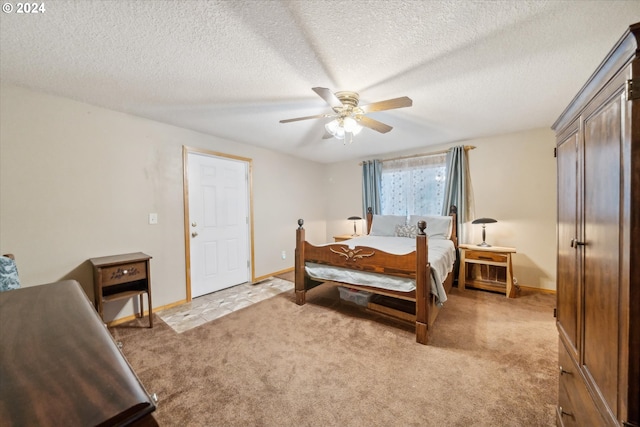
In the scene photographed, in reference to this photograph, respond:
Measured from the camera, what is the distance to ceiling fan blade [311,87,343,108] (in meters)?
1.61

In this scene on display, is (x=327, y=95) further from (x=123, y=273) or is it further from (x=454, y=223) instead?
(x=454, y=223)

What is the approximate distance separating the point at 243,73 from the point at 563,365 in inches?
103

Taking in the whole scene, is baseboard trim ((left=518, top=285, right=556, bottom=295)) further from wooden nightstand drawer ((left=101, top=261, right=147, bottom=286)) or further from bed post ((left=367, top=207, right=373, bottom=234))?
wooden nightstand drawer ((left=101, top=261, right=147, bottom=286))

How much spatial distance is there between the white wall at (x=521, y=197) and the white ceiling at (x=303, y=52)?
36.9 inches

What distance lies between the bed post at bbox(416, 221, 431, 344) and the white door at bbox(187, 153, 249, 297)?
263 cm

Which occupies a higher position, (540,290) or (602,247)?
(602,247)

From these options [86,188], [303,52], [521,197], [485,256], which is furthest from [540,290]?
[86,188]

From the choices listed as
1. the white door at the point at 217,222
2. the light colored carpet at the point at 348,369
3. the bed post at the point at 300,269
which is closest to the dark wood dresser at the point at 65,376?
the light colored carpet at the point at 348,369

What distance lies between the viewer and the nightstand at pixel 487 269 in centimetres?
311

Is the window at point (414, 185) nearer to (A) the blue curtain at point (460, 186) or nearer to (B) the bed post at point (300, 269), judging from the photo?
→ (A) the blue curtain at point (460, 186)

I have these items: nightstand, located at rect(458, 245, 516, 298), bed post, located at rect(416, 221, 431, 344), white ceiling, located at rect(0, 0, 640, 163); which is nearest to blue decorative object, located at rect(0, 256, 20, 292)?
white ceiling, located at rect(0, 0, 640, 163)

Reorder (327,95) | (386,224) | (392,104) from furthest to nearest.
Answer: (386,224)
(392,104)
(327,95)

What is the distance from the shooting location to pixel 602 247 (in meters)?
0.82

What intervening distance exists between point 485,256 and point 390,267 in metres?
1.92
